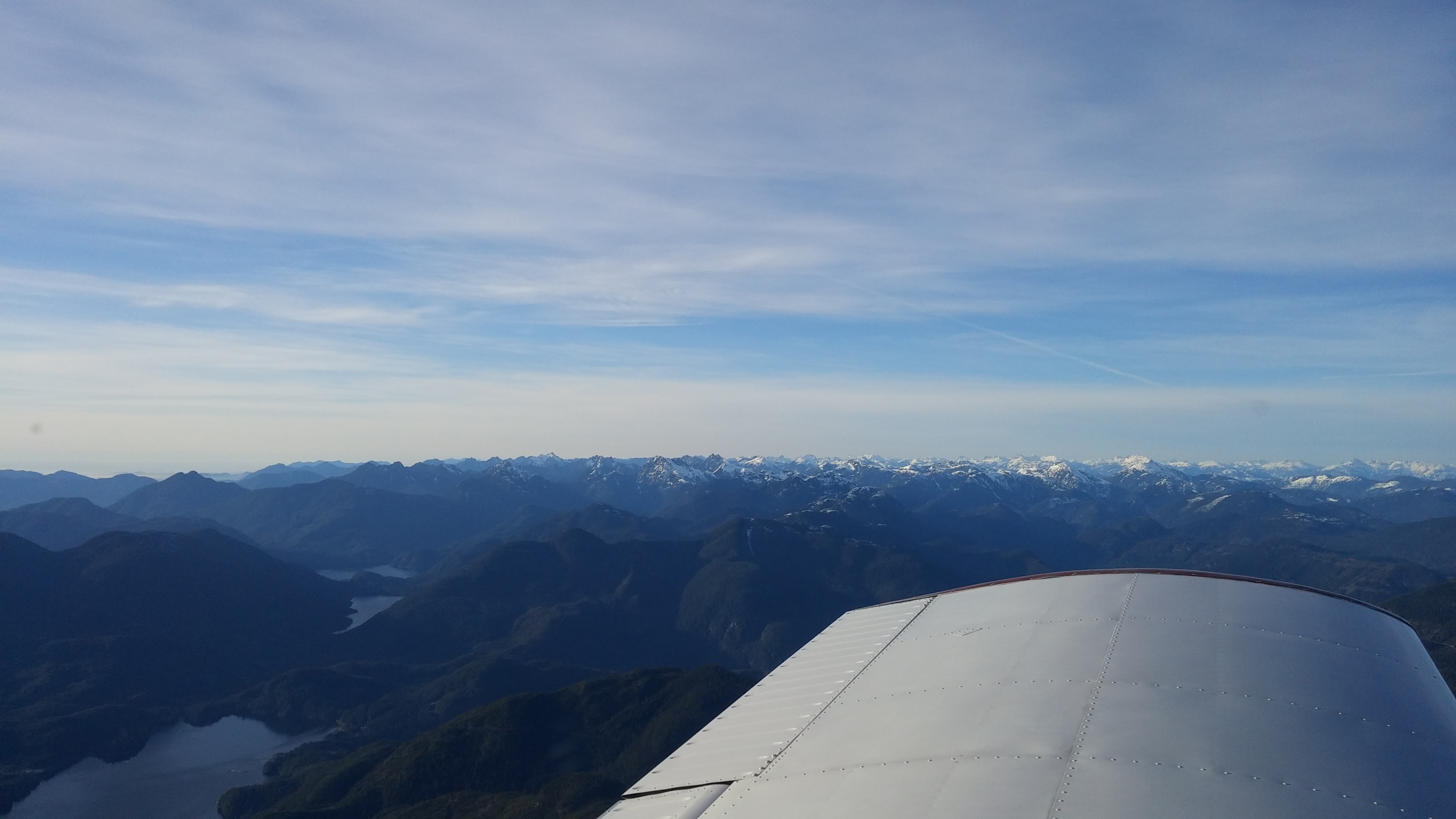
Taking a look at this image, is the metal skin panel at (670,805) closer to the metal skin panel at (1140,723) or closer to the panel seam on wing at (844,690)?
the metal skin panel at (1140,723)

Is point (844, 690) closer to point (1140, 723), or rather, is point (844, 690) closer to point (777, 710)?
point (777, 710)

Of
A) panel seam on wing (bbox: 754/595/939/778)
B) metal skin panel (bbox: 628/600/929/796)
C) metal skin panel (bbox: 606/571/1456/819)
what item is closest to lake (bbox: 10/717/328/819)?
metal skin panel (bbox: 628/600/929/796)

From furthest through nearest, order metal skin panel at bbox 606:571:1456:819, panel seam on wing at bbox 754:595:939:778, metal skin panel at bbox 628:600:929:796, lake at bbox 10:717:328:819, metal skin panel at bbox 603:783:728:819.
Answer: lake at bbox 10:717:328:819
metal skin panel at bbox 628:600:929:796
panel seam on wing at bbox 754:595:939:778
metal skin panel at bbox 603:783:728:819
metal skin panel at bbox 606:571:1456:819

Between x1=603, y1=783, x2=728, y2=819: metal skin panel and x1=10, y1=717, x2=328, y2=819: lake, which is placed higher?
x1=603, y1=783, x2=728, y2=819: metal skin panel

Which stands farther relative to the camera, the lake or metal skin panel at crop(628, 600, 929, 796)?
the lake

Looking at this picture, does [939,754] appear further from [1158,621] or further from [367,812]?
[367,812]

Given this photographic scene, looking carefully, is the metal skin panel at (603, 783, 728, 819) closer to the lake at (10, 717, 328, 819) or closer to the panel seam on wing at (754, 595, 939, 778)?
the panel seam on wing at (754, 595, 939, 778)

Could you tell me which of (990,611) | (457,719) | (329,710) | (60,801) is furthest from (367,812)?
(990,611)
